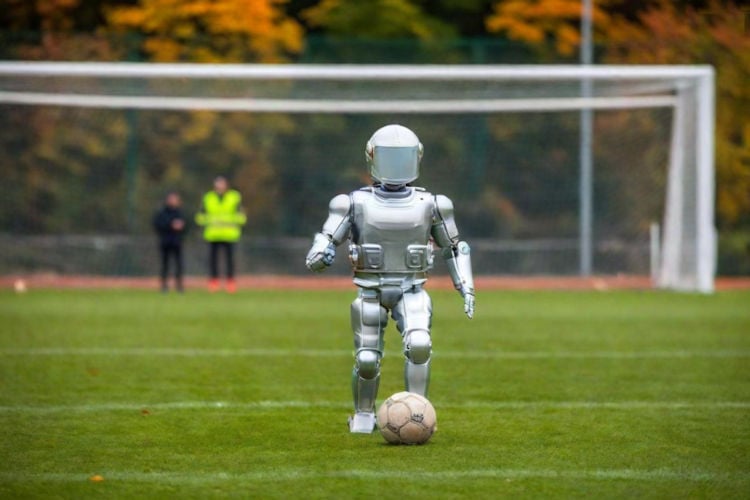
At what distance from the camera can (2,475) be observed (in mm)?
7590

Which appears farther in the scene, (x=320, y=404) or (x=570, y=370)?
(x=570, y=370)

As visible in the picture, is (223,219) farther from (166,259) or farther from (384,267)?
(384,267)

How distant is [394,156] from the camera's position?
905cm

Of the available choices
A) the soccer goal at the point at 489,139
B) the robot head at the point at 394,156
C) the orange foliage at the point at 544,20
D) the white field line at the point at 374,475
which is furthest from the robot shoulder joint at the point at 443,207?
the orange foliage at the point at 544,20

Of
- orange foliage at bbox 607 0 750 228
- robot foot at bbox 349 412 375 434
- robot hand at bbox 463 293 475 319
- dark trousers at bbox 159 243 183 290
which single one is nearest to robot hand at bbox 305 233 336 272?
robot hand at bbox 463 293 475 319

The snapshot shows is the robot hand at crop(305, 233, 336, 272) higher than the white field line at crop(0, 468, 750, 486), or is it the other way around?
the robot hand at crop(305, 233, 336, 272)

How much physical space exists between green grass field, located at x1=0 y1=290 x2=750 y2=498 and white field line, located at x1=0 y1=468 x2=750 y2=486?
Answer: 0.6 inches

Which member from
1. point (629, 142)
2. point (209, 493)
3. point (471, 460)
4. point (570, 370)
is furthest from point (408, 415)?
point (629, 142)

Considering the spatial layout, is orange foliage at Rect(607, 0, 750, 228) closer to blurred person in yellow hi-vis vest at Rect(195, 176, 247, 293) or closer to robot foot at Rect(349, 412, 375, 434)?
blurred person in yellow hi-vis vest at Rect(195, 176, 247, 293)

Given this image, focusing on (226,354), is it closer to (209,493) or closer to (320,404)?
(320,404)

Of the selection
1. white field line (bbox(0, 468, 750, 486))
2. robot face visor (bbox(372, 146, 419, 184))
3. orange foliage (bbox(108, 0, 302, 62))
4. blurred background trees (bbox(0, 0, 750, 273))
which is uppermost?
orange foliage (bbox(108, 0, 302, 62))

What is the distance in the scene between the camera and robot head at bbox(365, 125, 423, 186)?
29.7 ft

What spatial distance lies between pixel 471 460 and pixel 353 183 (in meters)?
19.1

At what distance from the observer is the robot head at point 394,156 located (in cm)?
904
